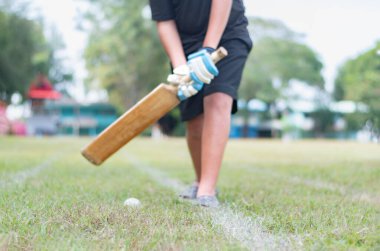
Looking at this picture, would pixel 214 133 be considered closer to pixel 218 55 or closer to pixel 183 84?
pixel 183 84

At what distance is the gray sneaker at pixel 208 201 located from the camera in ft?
9.79

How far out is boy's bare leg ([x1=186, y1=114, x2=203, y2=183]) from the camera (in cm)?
380

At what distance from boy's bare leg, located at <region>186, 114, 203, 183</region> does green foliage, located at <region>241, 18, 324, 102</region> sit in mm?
37031

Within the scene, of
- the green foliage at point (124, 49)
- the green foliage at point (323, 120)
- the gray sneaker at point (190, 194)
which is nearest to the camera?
the gray sneaker at point (190, 194)

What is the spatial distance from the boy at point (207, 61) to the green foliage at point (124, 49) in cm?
2729

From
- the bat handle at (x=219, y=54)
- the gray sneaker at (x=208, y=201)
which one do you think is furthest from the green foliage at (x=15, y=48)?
the gray sneaker at (x=208, y=201)

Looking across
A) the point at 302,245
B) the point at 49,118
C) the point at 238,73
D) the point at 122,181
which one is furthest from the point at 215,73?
the point at 49,118

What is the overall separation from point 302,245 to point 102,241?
0.72 m

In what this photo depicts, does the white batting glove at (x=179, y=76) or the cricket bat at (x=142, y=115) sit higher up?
the white batting glove at (x=179, y=76)

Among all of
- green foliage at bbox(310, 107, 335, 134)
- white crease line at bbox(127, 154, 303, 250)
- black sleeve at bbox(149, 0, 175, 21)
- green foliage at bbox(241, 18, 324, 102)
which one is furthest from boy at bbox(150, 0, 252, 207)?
green foliage at bbox(310, 107, 335, 134)

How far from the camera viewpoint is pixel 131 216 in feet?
7.65

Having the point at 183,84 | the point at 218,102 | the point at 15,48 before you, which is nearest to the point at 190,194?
the point at 218,102

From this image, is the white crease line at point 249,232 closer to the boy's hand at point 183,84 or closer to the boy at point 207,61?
the boy at point 207,61

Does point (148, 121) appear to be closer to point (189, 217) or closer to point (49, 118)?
point (189, 217)
